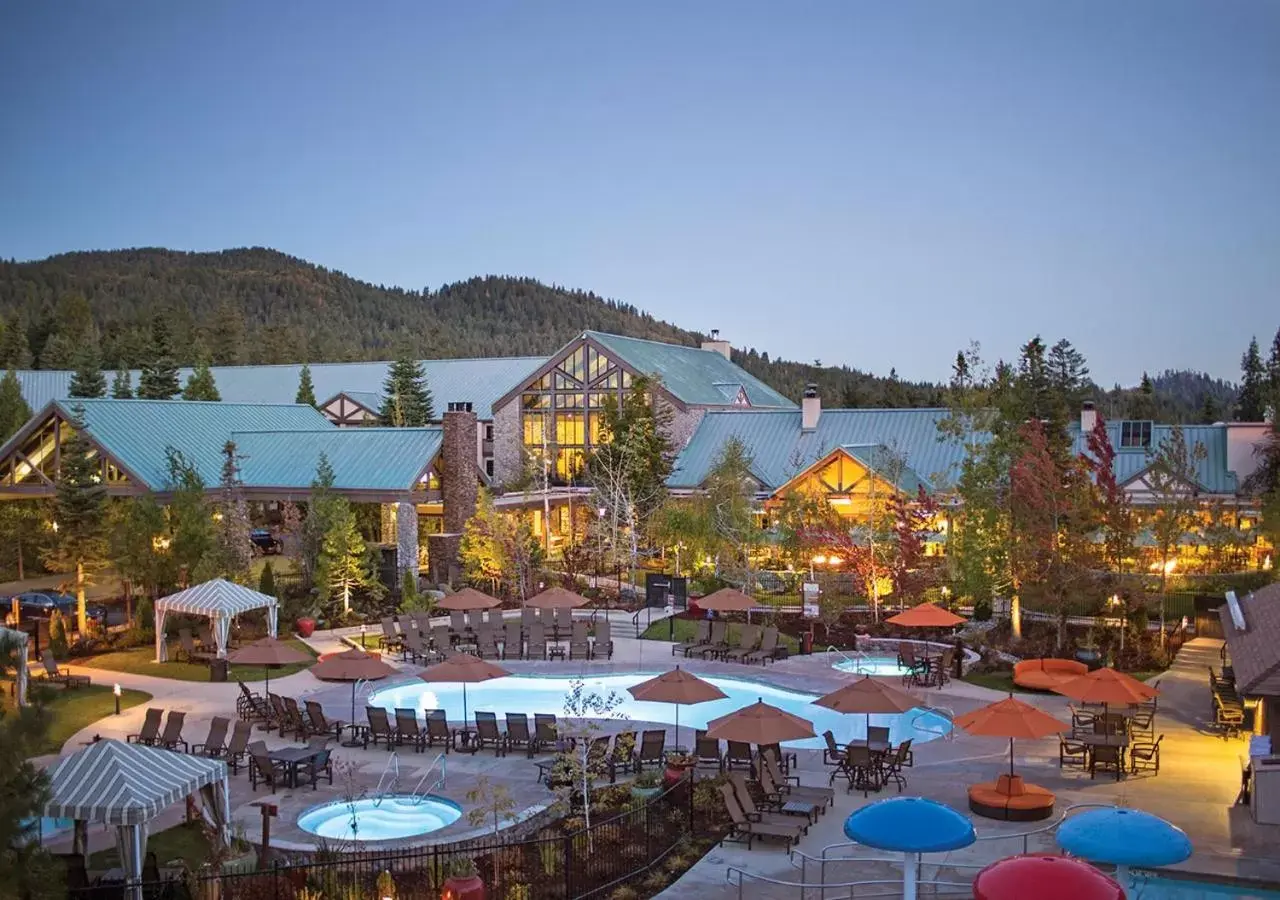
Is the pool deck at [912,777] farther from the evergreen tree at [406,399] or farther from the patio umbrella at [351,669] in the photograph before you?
the evergreen tree at [406,399]

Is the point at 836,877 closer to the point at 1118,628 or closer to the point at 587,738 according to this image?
the point at 587,738

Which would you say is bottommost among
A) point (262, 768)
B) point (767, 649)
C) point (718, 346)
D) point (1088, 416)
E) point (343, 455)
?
point (262, 768)

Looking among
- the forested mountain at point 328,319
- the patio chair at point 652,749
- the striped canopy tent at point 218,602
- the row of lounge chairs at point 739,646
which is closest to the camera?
the patio chair at point 652,749

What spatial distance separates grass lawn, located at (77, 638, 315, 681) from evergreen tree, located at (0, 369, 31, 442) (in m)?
25.3

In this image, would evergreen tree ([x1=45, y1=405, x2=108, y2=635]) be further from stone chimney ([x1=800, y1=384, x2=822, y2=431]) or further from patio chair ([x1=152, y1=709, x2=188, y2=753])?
stone chimney ([x1=800, y1=384, x2=822, y2=431])

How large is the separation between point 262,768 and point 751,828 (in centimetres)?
811

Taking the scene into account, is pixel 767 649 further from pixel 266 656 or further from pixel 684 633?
pixel 266 656

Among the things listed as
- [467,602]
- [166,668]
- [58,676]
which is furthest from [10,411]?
[467,602]

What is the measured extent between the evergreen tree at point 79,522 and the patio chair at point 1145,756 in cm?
2595

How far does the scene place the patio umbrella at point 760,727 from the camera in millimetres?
17688

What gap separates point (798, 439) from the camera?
51.5 m

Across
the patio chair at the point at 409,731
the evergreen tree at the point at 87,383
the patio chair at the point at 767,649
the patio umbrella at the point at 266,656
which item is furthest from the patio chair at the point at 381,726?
the evergreen tree at the point at 87,383

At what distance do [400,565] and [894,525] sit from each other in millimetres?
15883

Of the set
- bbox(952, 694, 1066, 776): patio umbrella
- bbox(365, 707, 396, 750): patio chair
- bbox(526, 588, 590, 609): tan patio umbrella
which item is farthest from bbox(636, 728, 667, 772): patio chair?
bbox(526, 588, 590, 609): tan patio umbrella
